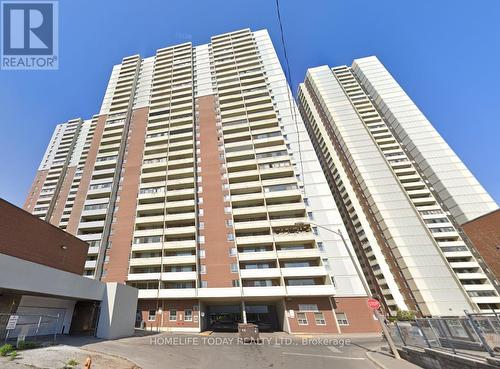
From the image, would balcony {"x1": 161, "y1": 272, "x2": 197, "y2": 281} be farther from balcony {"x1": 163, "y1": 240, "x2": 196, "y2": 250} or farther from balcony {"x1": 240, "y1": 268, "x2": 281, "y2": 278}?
balcony {"x1": 240, "y1": 268, "x2": 281, "y2": 278}

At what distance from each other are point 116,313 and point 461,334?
1023 inches

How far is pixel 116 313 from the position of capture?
2262 cm

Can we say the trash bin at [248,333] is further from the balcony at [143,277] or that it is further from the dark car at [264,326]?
the balcony at [143,277]

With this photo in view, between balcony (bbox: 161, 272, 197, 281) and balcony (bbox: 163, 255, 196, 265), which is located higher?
balcony (bbox: 163, 255, 196, 265)

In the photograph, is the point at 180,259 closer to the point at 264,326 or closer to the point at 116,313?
the point at 116,313

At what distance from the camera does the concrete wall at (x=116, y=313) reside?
2125cm

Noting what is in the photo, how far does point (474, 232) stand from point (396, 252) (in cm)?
3687

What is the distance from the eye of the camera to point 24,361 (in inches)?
390

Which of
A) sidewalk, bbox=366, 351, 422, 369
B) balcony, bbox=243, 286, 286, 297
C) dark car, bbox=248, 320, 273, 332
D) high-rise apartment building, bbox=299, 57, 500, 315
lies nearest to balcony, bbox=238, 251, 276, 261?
balcony, bbox=243, 286, 286, 297

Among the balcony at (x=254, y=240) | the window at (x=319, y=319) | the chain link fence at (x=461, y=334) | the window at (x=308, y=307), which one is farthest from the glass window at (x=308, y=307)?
the chain link fence at (x=461, y=334)

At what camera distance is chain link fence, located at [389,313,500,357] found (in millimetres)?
7602

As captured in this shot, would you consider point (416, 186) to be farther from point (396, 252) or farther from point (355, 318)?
point (355, 318)

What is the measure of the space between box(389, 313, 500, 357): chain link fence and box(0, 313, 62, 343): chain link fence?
20.9m

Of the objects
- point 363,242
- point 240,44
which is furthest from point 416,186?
point 240,44
